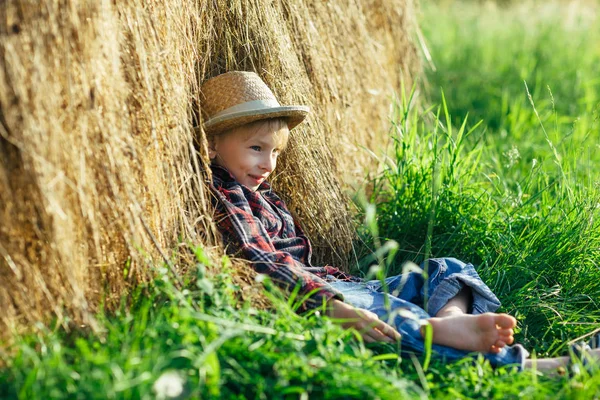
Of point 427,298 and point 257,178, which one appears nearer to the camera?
point 427,298

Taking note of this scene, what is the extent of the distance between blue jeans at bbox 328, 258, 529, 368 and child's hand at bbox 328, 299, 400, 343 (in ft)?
0.22

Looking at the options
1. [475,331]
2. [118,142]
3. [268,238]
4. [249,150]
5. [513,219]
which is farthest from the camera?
[513,219]

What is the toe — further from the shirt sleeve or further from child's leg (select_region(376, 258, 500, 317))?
the shirt sleeve

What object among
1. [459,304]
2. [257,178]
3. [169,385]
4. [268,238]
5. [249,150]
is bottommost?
[459,304]

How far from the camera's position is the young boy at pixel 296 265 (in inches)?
118

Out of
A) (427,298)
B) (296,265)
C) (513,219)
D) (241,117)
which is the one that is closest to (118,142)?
(241,117)

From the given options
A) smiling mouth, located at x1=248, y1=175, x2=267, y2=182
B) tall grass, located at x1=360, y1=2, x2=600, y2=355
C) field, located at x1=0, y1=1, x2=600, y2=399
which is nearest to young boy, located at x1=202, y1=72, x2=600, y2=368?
smiling mouth, located at x1=248, y1=175, x2=267, y2=182

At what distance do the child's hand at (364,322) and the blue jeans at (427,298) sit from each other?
0.07m

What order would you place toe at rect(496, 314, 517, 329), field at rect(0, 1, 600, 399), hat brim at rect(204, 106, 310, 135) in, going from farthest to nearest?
hat brim at rect(204, 106, 310, 135), toe at rect(496, 314, 517, 329), field at rect(0, 1, 600, 399)

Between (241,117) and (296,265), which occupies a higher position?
(241,117)

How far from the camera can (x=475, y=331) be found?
297cm

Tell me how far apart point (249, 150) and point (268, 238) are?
0.44m

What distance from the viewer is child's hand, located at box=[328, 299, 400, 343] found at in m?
2.98

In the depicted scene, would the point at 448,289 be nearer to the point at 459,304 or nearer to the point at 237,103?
the point at 459,304
